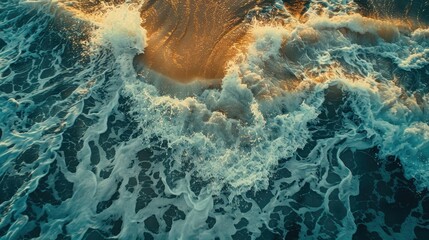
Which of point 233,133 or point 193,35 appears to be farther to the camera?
point 193,35

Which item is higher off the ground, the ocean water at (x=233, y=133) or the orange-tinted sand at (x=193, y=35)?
the orange-tinted sand at (x=193, y=35)

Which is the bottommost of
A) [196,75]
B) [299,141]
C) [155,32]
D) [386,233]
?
[386,233]

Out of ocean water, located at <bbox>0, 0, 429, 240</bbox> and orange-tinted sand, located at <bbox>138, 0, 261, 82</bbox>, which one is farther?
orange-tinted sand, located at <bbox>138, 0, 261, 82</bbox>

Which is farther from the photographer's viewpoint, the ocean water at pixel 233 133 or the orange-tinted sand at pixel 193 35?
the orange-tinted sand at pixel 193 35

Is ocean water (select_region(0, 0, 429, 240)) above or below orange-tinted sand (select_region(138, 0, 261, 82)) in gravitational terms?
below

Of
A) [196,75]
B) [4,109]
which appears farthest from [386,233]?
[4,109]

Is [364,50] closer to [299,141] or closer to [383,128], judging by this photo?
[383,128]

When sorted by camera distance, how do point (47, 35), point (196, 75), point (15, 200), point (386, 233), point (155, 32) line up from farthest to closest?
1. point (47, 35)
2. point (155, 32)
3. point (196, 75)
4. point (15, 200)
5. point (386, 233)

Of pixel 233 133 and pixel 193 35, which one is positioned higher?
pixel 193 35
